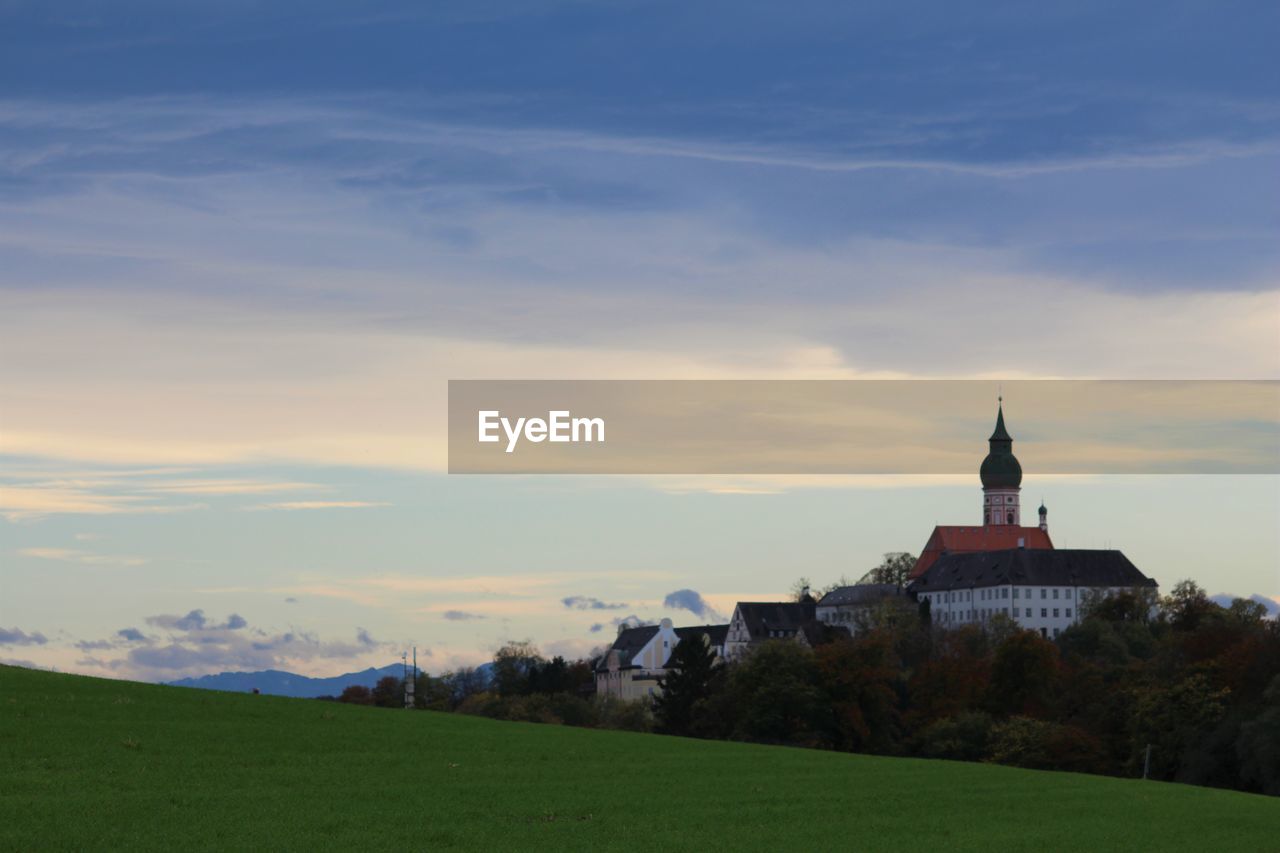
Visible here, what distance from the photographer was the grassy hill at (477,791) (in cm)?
3734

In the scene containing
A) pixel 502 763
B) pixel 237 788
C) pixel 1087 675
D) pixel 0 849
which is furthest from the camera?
pixel 1087 675

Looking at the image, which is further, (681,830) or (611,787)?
(611,787)

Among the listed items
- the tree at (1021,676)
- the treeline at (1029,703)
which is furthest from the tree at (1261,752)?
the tree at (1021,676)

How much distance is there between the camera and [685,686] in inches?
5906

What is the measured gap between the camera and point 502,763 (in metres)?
51.9

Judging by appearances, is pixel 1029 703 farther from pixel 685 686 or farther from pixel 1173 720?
pixel 685 686

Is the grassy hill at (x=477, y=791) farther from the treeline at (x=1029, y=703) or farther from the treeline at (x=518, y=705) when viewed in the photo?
the treeline at (x=518, y=705)

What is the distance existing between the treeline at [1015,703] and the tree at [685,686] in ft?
0.46

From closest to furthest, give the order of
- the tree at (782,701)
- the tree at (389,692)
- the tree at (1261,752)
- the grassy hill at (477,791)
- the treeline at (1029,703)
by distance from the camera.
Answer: the grassy hill at (477,791) < the tree at (1261,752) < the treeline at (1029,703) < the tree at (782,701) < the tree at (389,692)

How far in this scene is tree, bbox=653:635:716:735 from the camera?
14688 centimetres

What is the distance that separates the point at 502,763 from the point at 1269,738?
50.9 meters

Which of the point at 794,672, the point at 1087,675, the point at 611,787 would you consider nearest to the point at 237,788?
the point at 611,787

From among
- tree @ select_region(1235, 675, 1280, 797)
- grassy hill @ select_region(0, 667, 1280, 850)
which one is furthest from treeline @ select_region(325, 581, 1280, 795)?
grassy hill @ select_region(0, 667, 1280, 850)

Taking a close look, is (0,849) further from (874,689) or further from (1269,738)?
(874,689)
